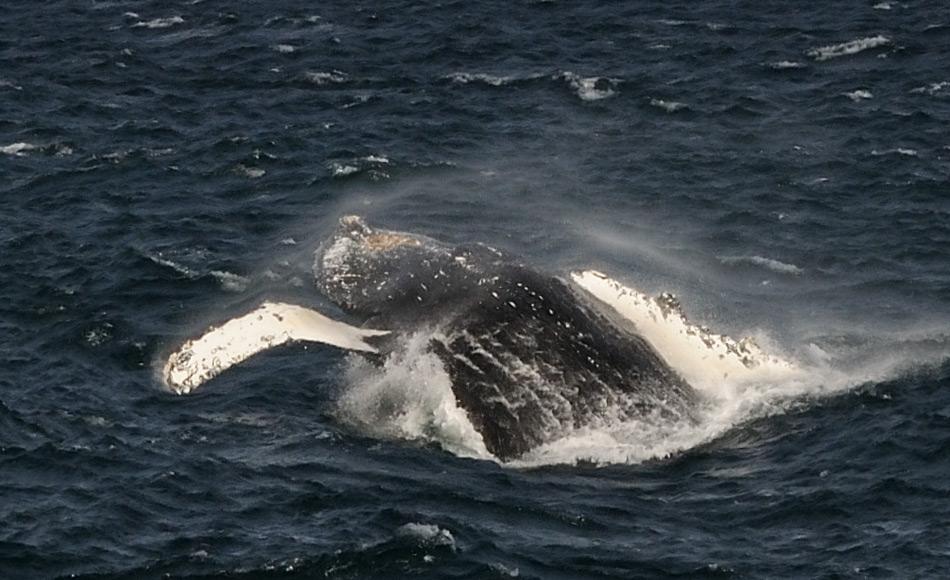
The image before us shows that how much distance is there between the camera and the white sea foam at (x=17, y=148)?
54.1m

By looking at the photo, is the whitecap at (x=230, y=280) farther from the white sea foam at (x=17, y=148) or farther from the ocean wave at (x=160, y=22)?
the ocean wave at (x=160, y=22)

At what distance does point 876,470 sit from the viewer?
32438mm

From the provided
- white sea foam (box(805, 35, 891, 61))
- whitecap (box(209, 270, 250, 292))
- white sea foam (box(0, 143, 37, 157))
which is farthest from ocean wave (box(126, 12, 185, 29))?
whitecap (box(209, 270, 250, 292))

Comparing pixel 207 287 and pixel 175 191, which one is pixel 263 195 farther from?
pixel 207 287

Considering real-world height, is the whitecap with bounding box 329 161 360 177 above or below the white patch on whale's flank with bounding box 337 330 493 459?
below

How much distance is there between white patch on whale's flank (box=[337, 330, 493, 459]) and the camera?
33.6 metres

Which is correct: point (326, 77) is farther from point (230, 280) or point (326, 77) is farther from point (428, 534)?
point (428, 534)

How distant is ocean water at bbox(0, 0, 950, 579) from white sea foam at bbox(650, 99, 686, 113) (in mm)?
272

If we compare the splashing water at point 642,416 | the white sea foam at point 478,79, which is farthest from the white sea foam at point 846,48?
the splashing water at point 642,416

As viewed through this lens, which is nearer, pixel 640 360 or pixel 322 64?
pixel 640 360

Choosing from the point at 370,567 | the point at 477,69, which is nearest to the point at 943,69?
the point at 477,69

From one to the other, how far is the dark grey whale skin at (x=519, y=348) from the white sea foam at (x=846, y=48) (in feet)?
86.4

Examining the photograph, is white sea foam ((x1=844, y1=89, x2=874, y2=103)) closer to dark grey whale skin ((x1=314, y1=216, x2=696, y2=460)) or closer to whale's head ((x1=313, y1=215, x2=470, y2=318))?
whale's head ((x1=313, y1=215, x2=470, y2=318))

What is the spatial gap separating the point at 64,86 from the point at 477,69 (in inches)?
524
